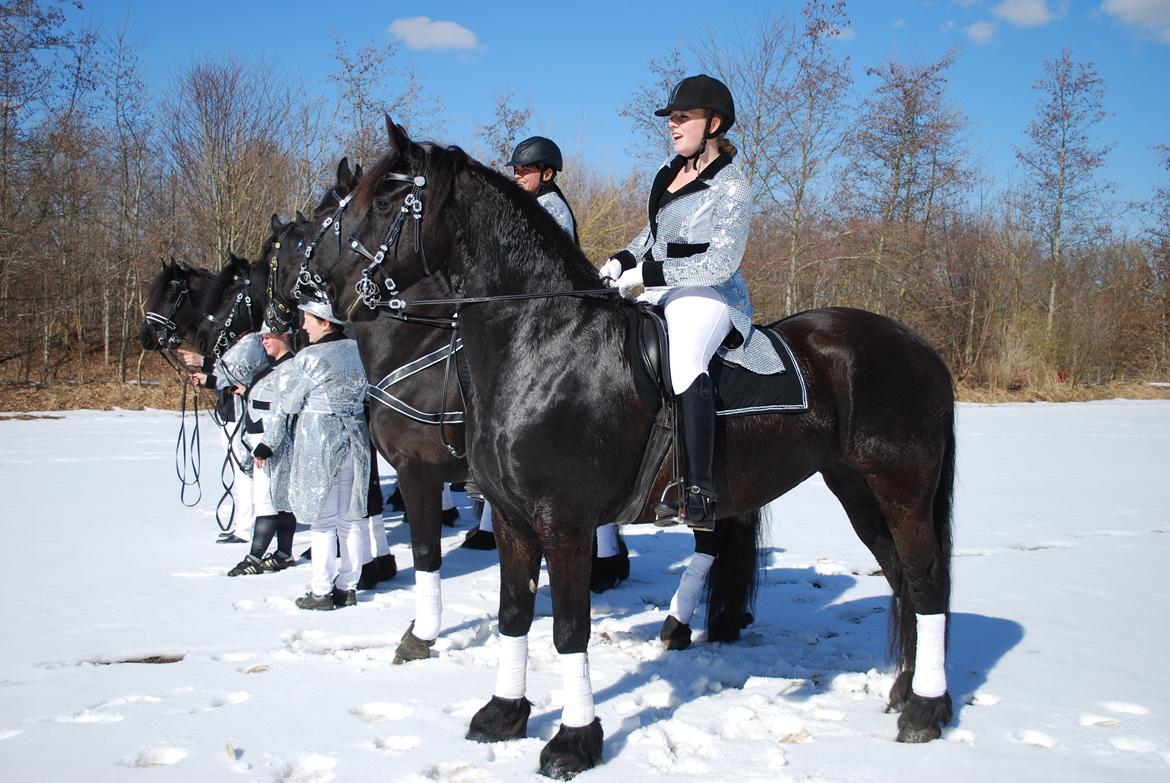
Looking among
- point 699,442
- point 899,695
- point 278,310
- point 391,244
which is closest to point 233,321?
point 278,310

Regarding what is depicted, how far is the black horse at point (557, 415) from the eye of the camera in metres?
3.25

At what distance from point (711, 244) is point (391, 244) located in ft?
4.28

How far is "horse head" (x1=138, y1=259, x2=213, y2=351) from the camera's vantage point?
810 cm

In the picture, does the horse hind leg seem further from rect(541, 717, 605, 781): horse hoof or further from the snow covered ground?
rect(541, 717, 605, 781): horse hoof

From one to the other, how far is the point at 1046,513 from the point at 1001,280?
68.2 ft

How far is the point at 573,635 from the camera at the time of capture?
Result: 10.8 ft

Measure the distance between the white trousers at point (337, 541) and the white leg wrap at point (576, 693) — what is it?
9.06 ft

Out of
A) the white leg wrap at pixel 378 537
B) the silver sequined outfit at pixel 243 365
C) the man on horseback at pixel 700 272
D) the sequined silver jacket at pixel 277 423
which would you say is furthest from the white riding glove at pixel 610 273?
the silver sequined outfit at pixel 243 365

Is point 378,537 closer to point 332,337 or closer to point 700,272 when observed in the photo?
point 332,337

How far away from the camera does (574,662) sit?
3283 mm

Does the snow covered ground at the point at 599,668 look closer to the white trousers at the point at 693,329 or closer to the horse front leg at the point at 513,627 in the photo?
the horse front leg at the point at 513,627

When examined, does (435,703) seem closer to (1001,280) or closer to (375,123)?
(375,123)

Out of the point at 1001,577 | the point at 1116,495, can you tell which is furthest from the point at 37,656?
the point at 1116,495

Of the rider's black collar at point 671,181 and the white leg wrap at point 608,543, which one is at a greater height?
the rider's black collar at point 671,181
